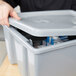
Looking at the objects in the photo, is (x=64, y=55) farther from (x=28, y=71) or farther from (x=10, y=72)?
(x=10, y=72)

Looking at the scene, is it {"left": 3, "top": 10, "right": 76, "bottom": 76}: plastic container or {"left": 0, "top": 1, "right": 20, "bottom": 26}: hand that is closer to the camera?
{"left": 3, "top": 10, "right": 76, "bottom": 76}: plastic container

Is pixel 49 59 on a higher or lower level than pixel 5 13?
lower

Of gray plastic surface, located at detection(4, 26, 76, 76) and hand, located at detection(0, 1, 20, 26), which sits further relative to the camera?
hand, located at detection(0, 1, 20, 26)

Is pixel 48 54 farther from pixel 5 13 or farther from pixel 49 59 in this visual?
pixel 5 13

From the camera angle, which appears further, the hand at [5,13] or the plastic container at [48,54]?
the hand at [5,13]

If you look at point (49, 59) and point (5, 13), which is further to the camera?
point (5, 13)

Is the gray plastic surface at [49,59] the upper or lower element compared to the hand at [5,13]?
lower

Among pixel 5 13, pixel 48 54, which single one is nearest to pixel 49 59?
pixel 48 54

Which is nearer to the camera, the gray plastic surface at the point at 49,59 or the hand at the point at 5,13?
the gray plastic surface at the point at 49,59

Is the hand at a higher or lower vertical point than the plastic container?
higher

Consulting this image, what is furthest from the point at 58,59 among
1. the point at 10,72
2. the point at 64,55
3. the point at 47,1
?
the point at 47,1

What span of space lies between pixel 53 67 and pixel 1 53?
429 millimetres

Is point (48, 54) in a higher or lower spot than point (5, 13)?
lower

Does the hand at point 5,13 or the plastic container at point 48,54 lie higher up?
the hand at point 5,13
